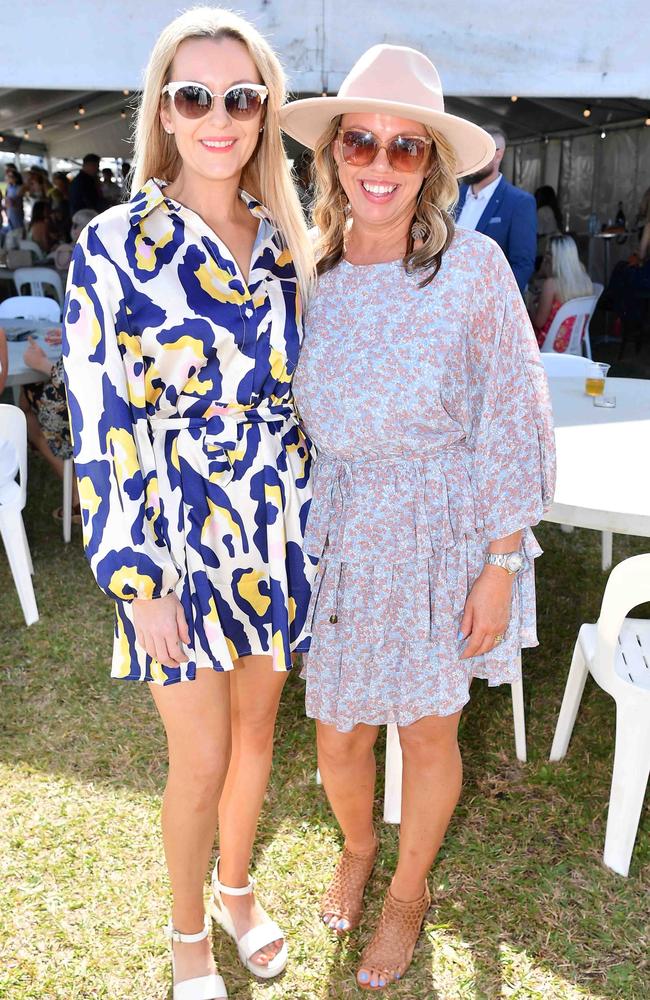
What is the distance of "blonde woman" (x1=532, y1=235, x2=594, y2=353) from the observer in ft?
20.6

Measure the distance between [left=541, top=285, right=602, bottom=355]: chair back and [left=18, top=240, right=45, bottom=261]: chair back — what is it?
21.6 feet

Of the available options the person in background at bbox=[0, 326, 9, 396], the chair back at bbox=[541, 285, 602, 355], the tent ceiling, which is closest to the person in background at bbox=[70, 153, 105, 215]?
the tent ceiling

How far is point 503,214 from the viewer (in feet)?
17.1

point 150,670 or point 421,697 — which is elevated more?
point 150,670

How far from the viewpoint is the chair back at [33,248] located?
409 inches

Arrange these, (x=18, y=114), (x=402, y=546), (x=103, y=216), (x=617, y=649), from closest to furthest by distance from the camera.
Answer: (x=103, y=216) < (x=402, y=546) < (x=617, y=649) < (x=18, y=114)

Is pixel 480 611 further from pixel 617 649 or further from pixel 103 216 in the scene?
pixel 103 216

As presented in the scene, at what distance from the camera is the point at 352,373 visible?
5.38 ft

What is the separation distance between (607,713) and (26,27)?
4583 mm

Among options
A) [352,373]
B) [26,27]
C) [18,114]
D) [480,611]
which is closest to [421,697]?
[480,611]

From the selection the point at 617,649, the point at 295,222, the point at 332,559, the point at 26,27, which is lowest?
the point at 617,649

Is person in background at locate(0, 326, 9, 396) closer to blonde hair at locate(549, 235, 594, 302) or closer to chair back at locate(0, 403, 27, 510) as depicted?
chair back at locate(0, 403, 27, 510)

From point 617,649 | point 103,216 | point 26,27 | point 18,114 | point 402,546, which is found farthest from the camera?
point 18,114

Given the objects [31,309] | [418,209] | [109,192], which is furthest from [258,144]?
[109,192]
